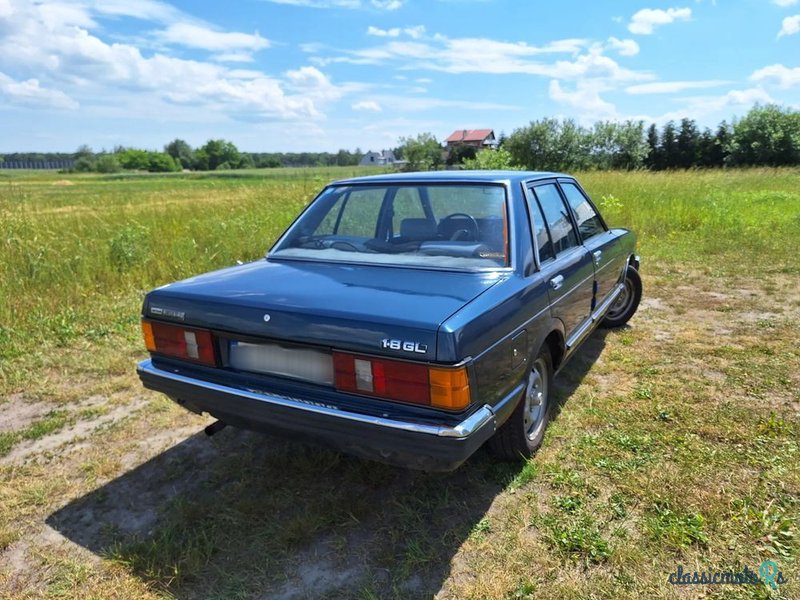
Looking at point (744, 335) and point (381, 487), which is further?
point (744, 335)

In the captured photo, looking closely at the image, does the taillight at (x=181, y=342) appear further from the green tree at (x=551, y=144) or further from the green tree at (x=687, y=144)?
the green tree at (x=687, y=144)

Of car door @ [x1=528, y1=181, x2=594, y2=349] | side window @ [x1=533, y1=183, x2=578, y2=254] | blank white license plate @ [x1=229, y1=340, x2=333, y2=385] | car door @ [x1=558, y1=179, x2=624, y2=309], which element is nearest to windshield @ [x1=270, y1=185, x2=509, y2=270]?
car door @ [x1=528, y1=181, x2=594, y2=349]

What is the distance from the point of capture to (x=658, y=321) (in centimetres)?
563

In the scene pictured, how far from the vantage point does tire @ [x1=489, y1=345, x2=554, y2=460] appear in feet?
9.20

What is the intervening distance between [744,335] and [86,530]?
5.45m

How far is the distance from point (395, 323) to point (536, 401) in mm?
Answer: 1330

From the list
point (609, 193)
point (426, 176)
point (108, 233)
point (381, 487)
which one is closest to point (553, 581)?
Result: point (381, 487)

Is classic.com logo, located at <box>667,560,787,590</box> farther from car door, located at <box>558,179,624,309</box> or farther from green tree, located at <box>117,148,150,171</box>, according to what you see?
green tree, located at <box>117,148,150,171</box>

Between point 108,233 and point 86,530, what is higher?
point 108,233

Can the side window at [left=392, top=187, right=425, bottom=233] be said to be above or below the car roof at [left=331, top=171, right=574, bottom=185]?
below

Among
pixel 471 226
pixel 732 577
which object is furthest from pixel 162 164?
Answer: pixel 732 577

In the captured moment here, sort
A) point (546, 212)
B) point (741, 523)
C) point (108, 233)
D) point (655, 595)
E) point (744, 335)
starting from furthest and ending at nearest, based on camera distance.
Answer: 1. point (108, 233)
2. point (744, 335)
3. point (546, 212)
4. point (741, 523)
5. point (655, 595)

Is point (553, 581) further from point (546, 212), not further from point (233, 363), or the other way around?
point (546, 212)

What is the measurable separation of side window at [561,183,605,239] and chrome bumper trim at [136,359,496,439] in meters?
2.24
